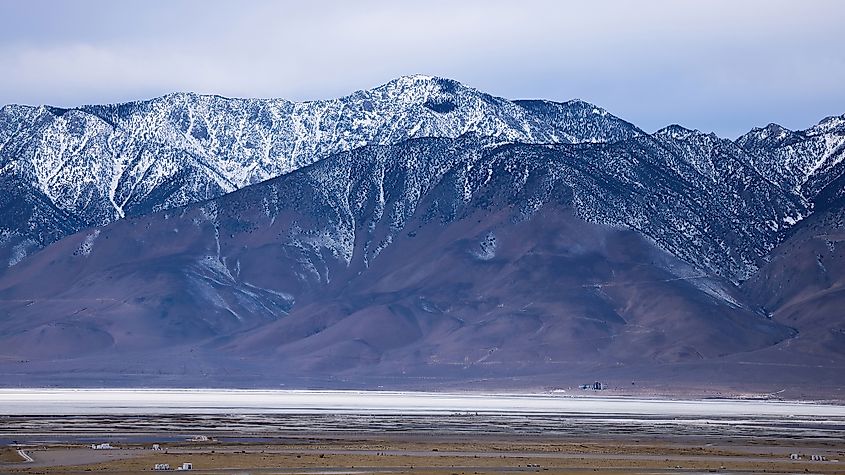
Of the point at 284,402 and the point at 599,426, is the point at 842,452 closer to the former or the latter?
the point at 599,426

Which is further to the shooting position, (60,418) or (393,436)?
(60,418)

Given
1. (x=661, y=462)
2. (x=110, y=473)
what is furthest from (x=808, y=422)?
(x=110, y=473)

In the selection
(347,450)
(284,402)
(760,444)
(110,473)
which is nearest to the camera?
(110,473)

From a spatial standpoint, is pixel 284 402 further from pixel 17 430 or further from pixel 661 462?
pixel 661 462

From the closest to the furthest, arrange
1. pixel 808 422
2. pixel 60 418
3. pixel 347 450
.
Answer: pixel 347 450 → pixel 60 418 → pixel 808 422

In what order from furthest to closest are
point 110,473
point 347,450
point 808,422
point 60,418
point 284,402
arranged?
1. point 284,402
2. point 808,422
3. point 60,418
4. point 347,450
5. point 110,473

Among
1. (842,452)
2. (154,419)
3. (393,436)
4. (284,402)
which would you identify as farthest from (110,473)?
(284,402)
